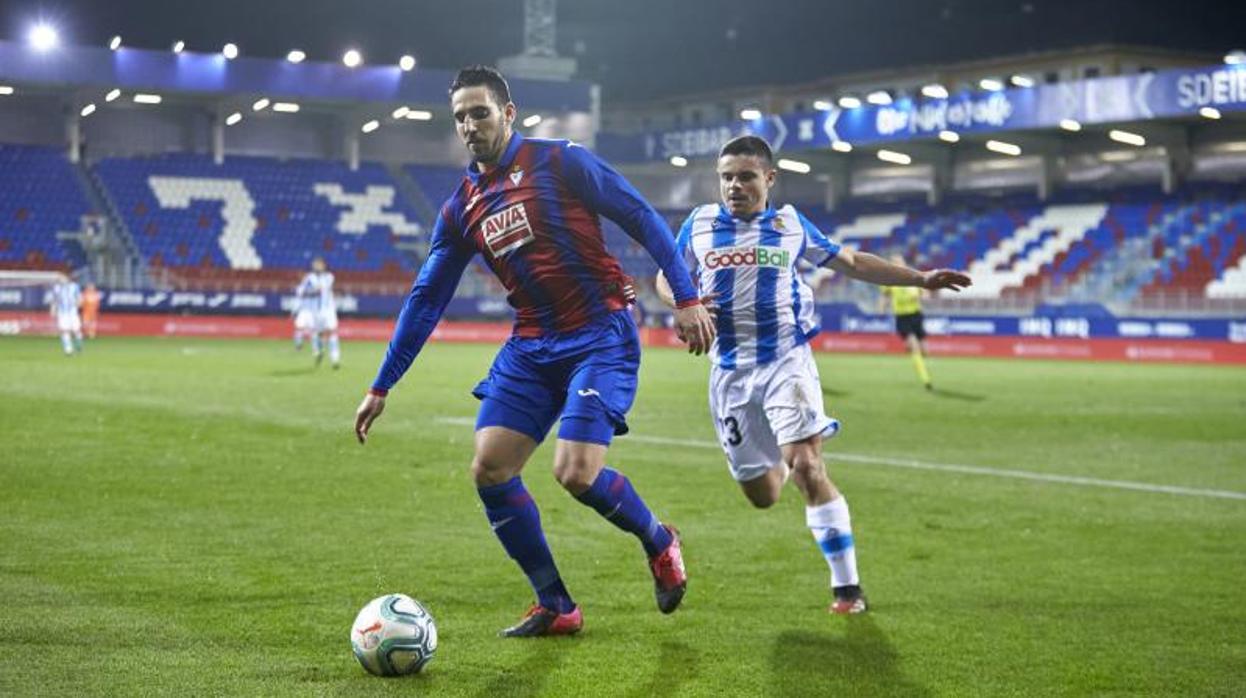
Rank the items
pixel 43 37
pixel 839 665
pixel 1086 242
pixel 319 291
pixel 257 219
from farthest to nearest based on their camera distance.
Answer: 1. pixel 257 219
2. pixel 43 37
3. pixel 1086 242
4. pixel 319 291
5. pixel 839 665

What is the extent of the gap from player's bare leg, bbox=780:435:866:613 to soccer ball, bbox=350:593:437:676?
2428mm

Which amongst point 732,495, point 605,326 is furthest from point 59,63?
point 605,326

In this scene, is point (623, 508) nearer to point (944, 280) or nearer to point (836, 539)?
point (836, 539)

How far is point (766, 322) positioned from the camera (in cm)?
875

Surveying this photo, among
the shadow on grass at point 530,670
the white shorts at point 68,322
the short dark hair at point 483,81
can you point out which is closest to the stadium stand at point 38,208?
the white shorts at point 68,322

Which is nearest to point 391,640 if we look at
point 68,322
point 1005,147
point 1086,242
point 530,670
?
point 530,670

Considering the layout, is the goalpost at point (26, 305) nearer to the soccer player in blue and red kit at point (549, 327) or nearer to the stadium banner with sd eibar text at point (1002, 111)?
the stadium banner with sd eibar text at point (1002, 111)

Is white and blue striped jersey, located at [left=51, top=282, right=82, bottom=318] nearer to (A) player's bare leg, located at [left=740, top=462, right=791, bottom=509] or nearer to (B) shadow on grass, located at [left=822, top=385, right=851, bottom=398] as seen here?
(B) shadow on grass, located at [left=822, top=385, right=851, bottom=398]

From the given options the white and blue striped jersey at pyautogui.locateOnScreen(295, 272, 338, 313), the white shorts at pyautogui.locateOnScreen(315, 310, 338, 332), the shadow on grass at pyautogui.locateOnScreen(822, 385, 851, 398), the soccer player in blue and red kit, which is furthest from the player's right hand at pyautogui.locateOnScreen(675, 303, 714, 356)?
the white and blue striped jersey at pyautogui.locateOnScreen(295, 272, 338, 313)

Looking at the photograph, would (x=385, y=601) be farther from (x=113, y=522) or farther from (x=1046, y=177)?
(x=1046, y=177)

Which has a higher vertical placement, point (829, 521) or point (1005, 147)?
point (1005, 147)

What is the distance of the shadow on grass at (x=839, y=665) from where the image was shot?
6.51m

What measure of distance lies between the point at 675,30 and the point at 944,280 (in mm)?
67603

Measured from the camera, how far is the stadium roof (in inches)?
2391
